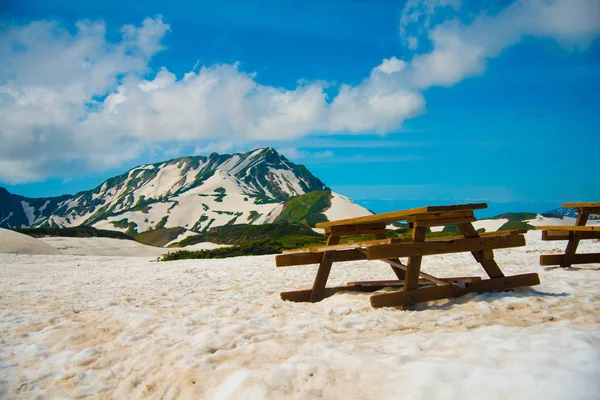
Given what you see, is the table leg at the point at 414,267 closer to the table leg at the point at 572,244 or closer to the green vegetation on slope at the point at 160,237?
the table leg at the point at 572,244

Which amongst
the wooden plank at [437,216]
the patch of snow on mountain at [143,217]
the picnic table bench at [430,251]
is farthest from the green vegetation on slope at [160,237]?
the wooden plank at [437,216]

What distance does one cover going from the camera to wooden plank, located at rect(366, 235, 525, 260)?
724cm

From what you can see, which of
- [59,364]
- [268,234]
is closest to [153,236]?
[268,234]

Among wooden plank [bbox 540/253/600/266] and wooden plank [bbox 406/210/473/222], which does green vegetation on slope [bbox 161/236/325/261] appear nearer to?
wooden plank [bbox 540/253/600/266]

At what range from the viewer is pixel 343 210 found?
397 feet

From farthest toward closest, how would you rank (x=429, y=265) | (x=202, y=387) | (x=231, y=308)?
1. (x=429, y=265)
2. (x=231, y=308)
3. (x=202, y=387)

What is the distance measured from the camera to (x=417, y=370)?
173 inches

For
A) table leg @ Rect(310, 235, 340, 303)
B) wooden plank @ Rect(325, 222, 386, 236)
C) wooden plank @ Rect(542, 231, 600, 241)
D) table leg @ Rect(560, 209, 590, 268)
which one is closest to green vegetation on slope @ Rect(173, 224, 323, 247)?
wooden plank @ Rect(542, 231, 600, 241)

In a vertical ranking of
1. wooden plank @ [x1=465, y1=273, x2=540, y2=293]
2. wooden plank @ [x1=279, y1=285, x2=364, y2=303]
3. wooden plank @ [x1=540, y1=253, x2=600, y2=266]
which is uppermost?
wooden plank @ [x1=540, y1=253, x2=600, y2=266]

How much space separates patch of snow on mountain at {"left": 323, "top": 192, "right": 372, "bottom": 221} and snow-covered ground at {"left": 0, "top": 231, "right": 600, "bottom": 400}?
10636 centimetres

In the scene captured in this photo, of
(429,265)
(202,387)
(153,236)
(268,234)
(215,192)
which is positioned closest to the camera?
(202,387)

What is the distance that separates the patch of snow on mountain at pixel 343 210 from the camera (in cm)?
11775

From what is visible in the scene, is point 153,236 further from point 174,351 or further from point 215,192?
point 174,351

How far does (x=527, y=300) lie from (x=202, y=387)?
17.3 ft
